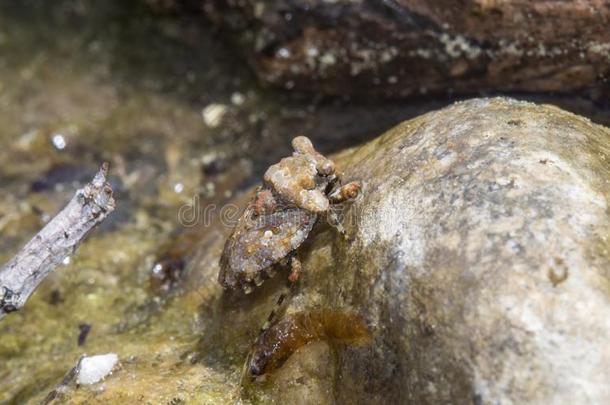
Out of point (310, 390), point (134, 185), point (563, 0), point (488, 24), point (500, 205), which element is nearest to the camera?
point (500, 205)

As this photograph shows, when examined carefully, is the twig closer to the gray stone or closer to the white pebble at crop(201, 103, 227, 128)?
the gray stone

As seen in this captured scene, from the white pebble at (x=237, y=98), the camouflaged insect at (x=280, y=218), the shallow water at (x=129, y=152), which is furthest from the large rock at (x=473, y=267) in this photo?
the white pebble at (x=237, y=98)

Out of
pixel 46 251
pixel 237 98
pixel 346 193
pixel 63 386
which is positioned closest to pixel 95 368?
pixel 63 386

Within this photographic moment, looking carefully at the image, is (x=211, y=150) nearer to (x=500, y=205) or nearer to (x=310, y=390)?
(x=310, y=390)

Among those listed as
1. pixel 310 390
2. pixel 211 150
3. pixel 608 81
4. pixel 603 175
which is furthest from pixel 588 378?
pixel 211 150

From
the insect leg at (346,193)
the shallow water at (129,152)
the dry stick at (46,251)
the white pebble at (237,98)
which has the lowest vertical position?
the shallow water at (129,152)

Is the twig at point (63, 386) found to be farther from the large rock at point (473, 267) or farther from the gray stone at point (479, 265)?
the gray stone at point (479, 265)
